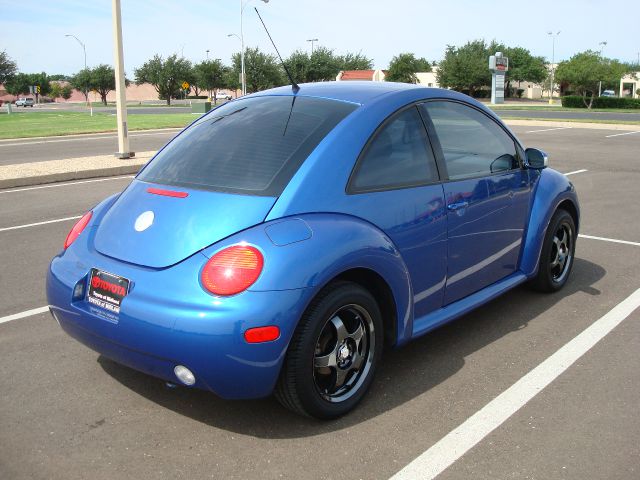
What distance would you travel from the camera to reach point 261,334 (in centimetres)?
281

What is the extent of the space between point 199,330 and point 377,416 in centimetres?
107

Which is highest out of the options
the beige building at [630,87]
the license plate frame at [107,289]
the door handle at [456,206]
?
the beige building at [630,87]

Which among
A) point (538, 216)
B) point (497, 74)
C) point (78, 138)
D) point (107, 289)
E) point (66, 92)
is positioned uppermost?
point (66, 92)

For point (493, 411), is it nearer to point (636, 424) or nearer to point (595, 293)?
point (636, 424)

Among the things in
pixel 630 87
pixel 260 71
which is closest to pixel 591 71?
pixel 260 71

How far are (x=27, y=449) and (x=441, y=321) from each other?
7.36 ft

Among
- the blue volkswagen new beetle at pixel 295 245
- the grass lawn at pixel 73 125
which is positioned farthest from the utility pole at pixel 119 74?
the grass lawn at pixel 73 125

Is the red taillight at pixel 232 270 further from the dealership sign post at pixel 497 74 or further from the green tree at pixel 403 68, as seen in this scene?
the green tree at pixel 403 68

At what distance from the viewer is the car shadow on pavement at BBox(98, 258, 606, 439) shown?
10.6 feet

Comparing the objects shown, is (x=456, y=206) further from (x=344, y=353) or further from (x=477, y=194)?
Result: (x=344, y=353)

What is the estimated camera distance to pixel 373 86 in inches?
159

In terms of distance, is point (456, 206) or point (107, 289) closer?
point (107, 289)

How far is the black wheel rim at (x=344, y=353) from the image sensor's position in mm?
3170

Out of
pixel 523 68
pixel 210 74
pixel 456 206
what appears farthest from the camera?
pixel 523 68
